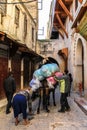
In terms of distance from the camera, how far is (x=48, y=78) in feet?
35.0

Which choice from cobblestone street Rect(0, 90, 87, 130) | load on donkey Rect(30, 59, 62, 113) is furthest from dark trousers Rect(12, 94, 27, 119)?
load on donkey Rect(30, 59, 62, 113)

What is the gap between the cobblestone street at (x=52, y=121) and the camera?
25.7 ft

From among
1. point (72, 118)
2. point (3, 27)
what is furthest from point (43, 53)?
point (72, 118)

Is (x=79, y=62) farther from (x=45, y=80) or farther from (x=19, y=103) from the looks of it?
(x=19, y=103)

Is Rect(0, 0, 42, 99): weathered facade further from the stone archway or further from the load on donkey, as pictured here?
the stone archway

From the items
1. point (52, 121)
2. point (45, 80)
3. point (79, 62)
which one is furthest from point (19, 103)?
point (79, 62)

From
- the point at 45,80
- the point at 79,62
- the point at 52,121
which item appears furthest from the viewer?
the point at 79,62

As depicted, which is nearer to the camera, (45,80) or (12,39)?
(45,80)

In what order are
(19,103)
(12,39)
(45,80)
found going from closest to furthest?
1. (19,103)
2. (45,80)
3. (12,39)

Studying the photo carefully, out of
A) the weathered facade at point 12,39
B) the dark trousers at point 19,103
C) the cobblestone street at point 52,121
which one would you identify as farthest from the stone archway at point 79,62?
the dark trousers at point 19,103

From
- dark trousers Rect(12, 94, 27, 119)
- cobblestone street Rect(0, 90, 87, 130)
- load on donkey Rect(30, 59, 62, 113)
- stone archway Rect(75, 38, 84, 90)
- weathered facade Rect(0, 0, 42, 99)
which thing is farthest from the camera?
stone archway Rect(75, 38, 84, 90)

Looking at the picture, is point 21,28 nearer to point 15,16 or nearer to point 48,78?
point 15,16

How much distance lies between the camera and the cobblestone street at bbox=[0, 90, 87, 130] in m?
7.82

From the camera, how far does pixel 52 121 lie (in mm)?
8766
